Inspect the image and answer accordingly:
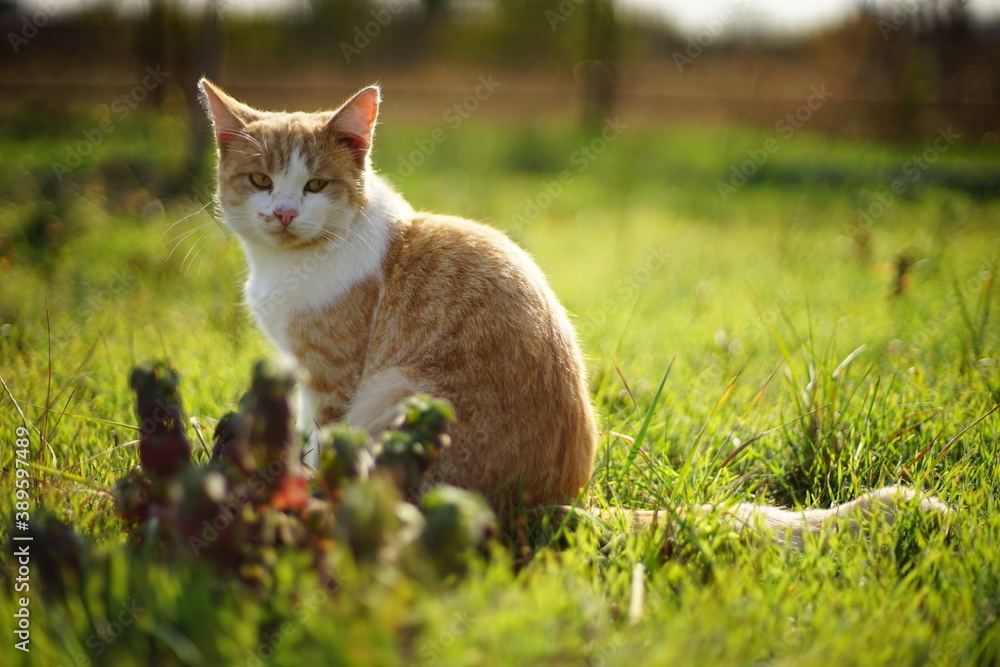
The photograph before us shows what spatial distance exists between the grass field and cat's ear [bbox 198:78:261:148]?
595 millimetres

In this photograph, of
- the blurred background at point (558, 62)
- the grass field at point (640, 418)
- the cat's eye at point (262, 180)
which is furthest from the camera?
the blurred background at point (558, 62)

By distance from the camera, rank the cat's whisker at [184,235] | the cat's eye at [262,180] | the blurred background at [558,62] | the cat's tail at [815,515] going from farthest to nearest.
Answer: the blurred background at [558,62] < the cat's whisker at [184,235] < the cat's eye at [262,180] < the cat's tail at [815,515]

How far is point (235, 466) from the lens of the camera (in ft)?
4.40

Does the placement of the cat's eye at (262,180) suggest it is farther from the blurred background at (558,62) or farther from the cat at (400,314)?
the blurred background at (558,62)

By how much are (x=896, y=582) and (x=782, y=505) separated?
0.52m

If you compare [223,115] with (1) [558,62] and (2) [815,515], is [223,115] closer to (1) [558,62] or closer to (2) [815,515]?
(2) [815,515]

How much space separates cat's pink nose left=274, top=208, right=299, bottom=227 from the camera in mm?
2209

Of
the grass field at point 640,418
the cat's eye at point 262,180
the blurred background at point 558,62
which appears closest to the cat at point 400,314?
the cat's eye at point 262,180

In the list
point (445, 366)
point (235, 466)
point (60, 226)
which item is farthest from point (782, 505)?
point (60, 226)

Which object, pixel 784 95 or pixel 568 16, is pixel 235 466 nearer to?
pixel 784 95

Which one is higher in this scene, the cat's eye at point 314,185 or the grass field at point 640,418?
the cat's eye at point 314,185

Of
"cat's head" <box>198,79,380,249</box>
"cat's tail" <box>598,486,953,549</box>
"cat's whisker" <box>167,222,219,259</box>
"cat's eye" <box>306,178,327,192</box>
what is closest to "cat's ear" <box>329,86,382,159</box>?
"cat's head" <box>198,79,380,249</box>

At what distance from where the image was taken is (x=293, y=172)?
7.47ft

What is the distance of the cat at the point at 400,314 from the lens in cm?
185
